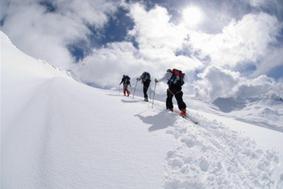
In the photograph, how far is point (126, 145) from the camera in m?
8.19

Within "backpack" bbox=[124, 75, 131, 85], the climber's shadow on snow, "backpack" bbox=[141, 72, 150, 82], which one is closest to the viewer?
the climber's shadow on snow

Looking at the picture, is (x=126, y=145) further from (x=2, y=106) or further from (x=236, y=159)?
(x=2, y=106)

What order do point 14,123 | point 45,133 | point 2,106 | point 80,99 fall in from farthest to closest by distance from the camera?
point 80,99
point 2,106
point 14,123
point 45,133

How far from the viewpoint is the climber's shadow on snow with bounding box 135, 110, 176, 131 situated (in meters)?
10.0

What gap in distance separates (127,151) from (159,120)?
345 cm

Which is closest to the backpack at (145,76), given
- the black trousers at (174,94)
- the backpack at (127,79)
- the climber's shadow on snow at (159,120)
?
the backpack at (127,79)

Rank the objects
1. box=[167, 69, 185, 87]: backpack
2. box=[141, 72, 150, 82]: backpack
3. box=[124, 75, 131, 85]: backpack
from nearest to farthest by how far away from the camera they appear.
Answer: box=[167, 69, 185, 87]: backpack → box=[141, 72, 150, 82]: backpack → box=[124, 75, 131, 85]: backpack

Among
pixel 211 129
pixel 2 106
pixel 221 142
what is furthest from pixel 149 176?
pixel 2 106

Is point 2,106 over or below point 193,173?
over

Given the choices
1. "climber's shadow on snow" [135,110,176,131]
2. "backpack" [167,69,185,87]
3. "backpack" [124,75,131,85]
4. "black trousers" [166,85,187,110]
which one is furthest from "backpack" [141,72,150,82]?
"climber's shadow on snow" [135,110,176,131]

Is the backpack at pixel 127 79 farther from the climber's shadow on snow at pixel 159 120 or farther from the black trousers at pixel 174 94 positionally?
the climber's shadow on snow at pixel 159 120

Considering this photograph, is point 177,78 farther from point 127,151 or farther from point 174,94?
point 127,151

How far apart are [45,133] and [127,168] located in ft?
11.6

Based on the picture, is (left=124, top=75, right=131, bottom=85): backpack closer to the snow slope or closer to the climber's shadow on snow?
the snow slope
